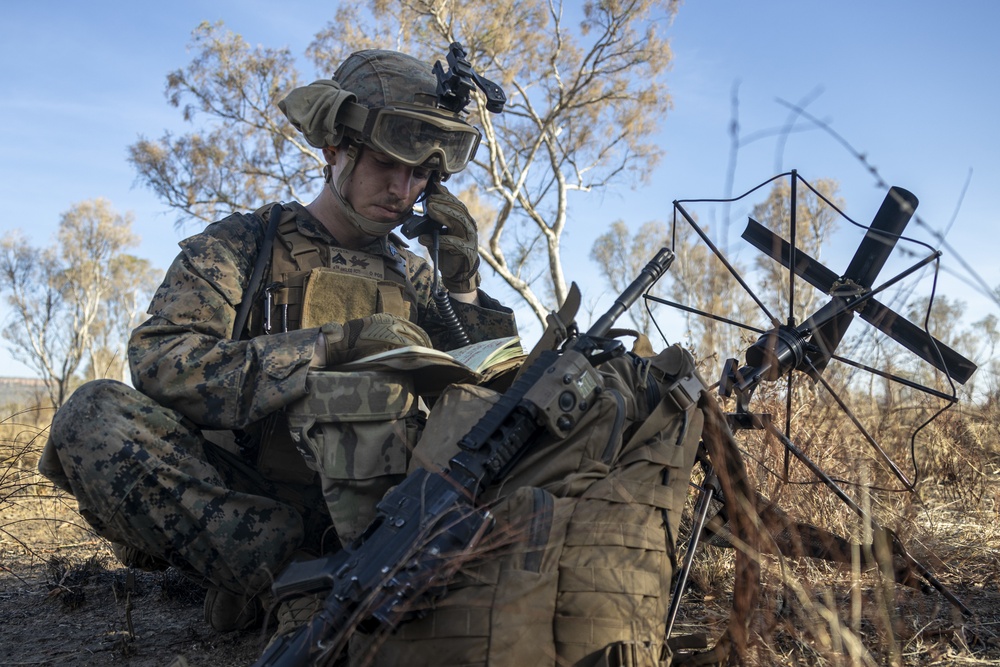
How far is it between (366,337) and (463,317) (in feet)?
2.59

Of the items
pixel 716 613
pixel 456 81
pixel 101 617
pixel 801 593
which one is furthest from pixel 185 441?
pixel 801 593

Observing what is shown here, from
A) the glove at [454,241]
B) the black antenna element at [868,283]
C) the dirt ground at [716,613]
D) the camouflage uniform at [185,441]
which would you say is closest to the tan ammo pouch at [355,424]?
the camouflage uniform at [185,441]

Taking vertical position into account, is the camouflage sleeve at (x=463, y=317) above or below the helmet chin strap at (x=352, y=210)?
below

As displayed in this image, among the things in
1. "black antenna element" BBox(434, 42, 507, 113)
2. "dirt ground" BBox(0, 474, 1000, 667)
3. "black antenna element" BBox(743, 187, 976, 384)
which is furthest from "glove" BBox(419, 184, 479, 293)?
"dirt ground" BBox(0, 474, 1000, 667)

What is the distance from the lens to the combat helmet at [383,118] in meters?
2.64

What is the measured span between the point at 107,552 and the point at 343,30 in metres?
18.0

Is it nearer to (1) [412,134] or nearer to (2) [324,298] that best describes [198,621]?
(2) [324,298]

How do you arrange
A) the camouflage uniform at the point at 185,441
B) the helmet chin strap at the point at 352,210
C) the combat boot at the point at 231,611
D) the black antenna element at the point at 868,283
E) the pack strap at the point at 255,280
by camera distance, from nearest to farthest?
the camouflage uniform at the point at 185,441 < the black antenna element at the point at 868,283 < the combat boot at the point at 231,611 < the pack strap at the point at 255,280 < the helmet chin strap at the point at 352,210

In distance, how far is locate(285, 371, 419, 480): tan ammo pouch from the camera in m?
2.05

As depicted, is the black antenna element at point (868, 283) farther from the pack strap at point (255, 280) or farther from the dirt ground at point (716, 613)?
the pack strap at point (255, 280)

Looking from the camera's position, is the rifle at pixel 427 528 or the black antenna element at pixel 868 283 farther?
the black antenna element at pixel 868 283

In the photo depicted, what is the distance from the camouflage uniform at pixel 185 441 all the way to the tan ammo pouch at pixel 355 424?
3.0 inches

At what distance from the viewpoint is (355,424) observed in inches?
82.1

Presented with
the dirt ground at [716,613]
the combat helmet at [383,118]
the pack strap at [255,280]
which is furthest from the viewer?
the combat helmet at [383,118]
